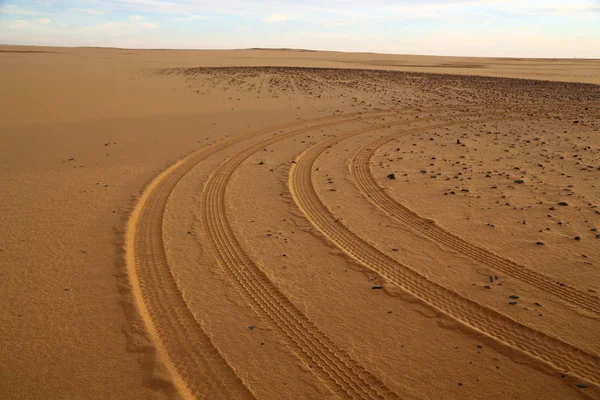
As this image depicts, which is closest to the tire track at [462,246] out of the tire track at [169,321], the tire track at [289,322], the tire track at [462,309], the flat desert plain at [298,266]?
the flat desert plain at [298,266]

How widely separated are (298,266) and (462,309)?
2133mm

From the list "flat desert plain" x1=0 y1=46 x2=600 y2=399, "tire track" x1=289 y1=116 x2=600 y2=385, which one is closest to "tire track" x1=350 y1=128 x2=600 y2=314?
"flat desert plain" x1=0 y1=46 x2=600 y2=399

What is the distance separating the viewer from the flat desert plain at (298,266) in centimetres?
410

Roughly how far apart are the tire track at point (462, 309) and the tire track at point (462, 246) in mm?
922

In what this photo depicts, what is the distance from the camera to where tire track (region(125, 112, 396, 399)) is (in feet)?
12.9

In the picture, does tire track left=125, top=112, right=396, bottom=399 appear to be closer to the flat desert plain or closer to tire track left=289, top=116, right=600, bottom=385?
the flat desert plain

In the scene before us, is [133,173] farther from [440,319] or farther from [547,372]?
[547,372]

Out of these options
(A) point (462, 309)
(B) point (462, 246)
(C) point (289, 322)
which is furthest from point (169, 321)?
(B) point (462, 246)

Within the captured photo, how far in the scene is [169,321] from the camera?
477cm

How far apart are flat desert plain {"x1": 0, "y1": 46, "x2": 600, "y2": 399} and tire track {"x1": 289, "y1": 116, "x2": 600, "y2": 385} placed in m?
0.03

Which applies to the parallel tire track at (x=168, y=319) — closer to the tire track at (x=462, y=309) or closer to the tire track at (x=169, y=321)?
the tire track at (x=169, y=321)

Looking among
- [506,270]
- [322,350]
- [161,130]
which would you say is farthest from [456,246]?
[161,130]

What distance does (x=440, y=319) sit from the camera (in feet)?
15.9

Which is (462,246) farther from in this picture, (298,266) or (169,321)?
(169,321)
